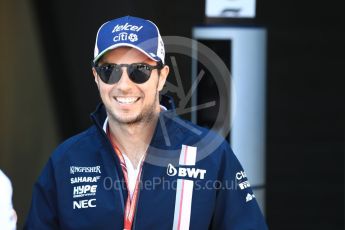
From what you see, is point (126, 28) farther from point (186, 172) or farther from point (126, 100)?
point (186, 172)

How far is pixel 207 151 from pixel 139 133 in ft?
0.93

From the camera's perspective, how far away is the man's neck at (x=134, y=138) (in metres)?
2.99

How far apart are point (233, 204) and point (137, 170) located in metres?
0.41

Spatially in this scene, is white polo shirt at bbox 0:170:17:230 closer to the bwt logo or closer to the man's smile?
the man's smile

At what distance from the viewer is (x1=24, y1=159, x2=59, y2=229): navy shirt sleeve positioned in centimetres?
291

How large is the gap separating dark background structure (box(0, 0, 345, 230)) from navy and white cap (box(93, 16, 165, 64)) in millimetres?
1833

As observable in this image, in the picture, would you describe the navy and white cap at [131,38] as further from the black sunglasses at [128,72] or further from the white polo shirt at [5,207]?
the white polo shirt at [5,207]

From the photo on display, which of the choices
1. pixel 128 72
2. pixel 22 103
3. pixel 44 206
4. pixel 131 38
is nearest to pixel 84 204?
pixel 44 206

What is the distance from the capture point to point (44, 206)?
116 inches
